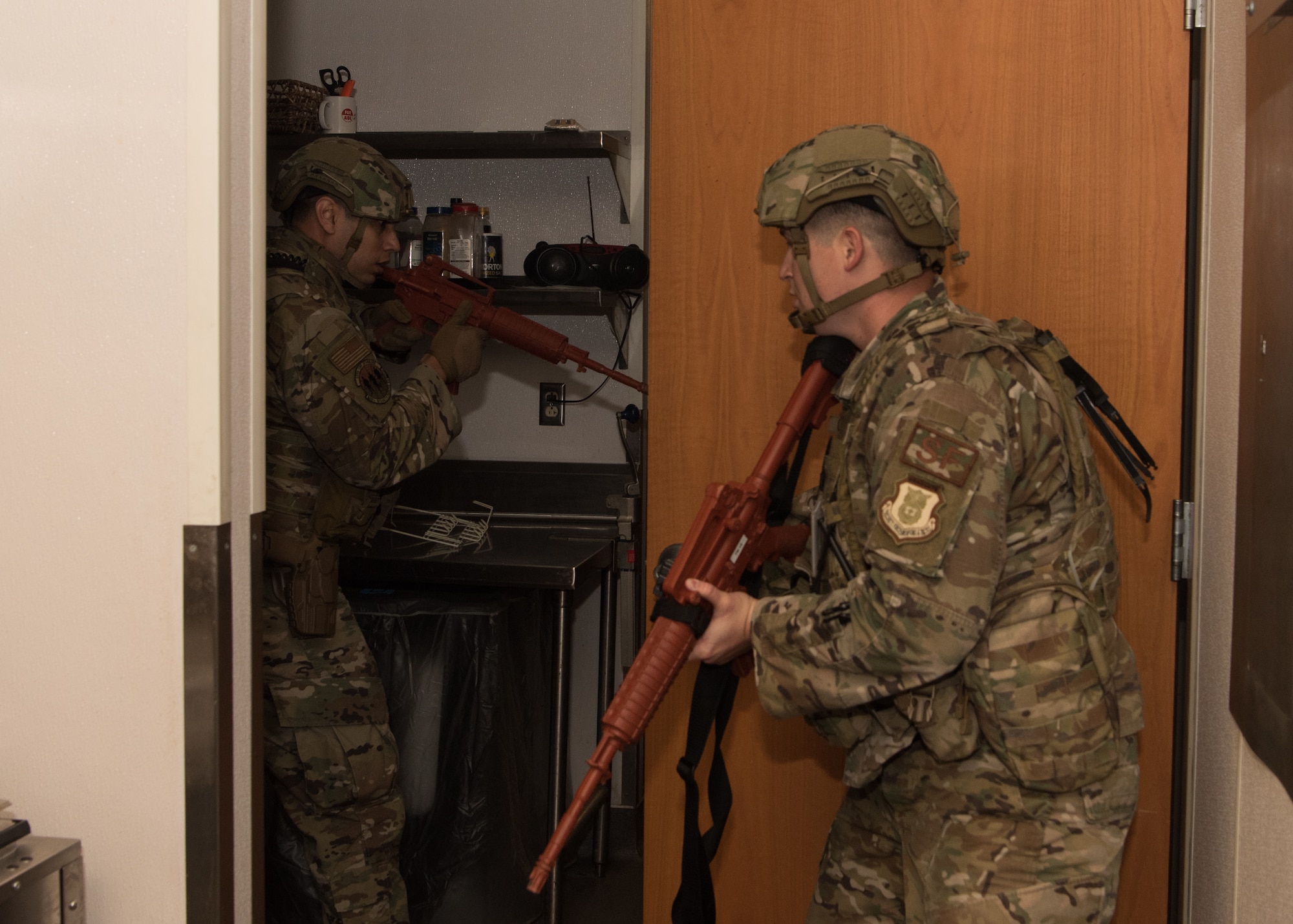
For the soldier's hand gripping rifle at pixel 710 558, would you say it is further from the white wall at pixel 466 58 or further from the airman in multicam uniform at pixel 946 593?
the white wall at pixel 466 58

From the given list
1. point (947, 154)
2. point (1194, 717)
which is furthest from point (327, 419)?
point (1194, 717)

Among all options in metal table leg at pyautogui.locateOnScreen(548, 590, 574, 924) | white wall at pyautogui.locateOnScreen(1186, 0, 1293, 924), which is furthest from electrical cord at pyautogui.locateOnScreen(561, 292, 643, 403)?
white wall at pyautogui.locateOnScreen(1186, 0, 1293, 924)

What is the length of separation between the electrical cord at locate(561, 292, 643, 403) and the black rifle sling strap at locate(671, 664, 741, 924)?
4.88ft

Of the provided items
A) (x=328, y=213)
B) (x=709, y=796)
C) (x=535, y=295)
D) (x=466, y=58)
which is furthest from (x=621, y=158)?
(x=709, y=796)

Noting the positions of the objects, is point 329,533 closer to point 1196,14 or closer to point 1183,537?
point 1183,537

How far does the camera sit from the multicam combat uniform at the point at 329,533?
198cm

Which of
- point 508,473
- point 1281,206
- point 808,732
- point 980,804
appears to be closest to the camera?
point 1281,206

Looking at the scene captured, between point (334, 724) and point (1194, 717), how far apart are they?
156 cm

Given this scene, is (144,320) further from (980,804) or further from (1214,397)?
(1214,397)

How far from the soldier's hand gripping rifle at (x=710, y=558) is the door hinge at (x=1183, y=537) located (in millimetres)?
606

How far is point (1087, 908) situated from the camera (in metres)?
1.31

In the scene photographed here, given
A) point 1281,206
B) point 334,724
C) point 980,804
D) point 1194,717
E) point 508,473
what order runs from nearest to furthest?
1. point 1281,206
2. point 980,804
3. point 1194,717
4. point 334,724
5. point 508,473

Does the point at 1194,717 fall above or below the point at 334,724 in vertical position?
above

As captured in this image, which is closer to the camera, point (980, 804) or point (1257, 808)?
point (1257, 808)
